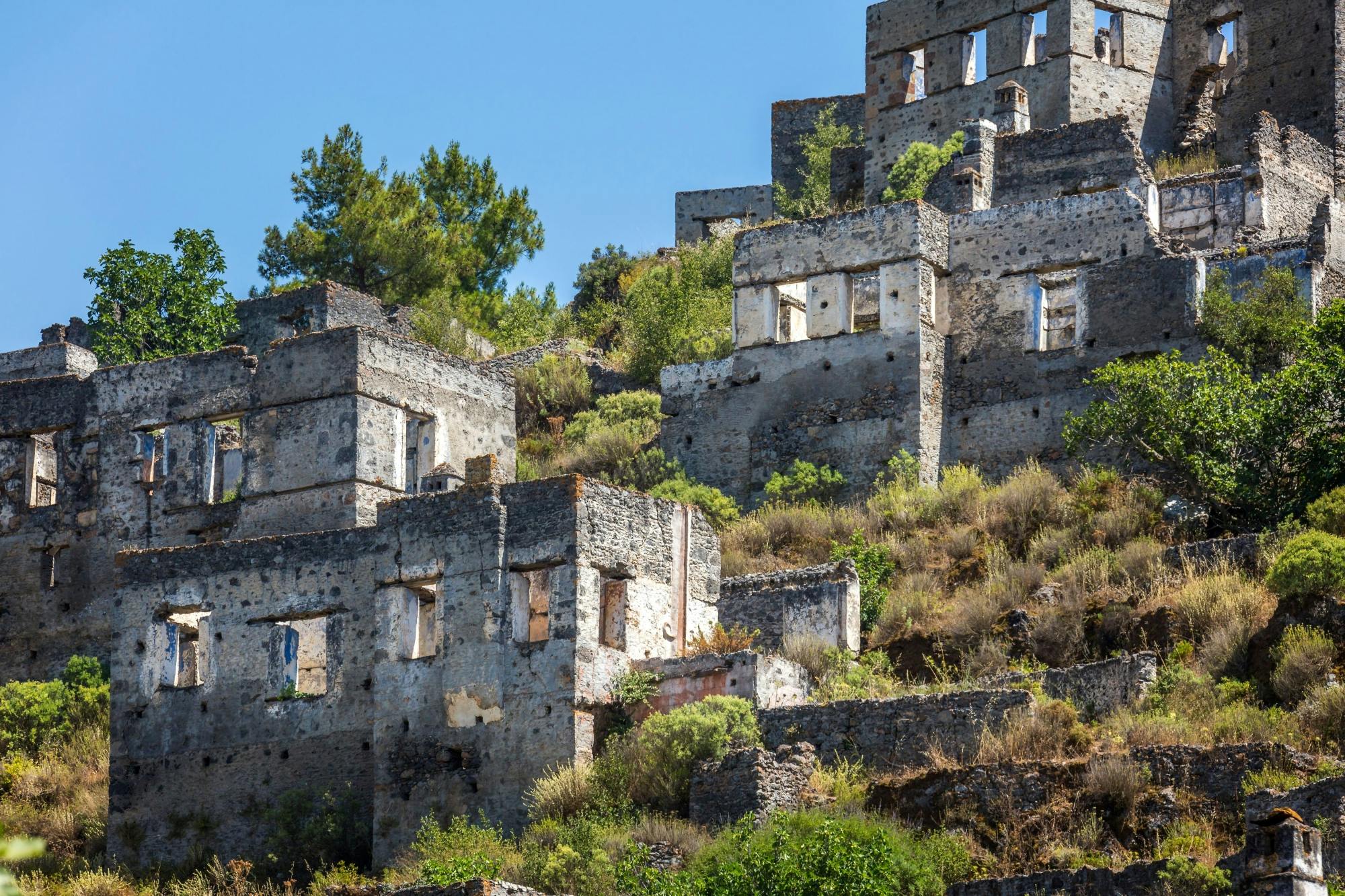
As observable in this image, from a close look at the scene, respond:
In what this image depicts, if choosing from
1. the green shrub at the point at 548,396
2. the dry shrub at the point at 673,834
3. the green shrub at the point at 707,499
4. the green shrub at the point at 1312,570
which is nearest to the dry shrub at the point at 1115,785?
the dry shrub at the point at 673,834

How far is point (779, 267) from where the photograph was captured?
3797 centimetres

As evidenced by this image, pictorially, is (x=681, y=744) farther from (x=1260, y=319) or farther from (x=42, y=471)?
(x=42, y=471)

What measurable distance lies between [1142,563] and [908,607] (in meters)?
3.01

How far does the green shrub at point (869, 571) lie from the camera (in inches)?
1223

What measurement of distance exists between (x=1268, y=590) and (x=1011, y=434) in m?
9.44

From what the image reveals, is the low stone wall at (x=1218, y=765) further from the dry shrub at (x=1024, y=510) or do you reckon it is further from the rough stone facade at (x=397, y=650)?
the dry shrub at (x=1024, y=510)

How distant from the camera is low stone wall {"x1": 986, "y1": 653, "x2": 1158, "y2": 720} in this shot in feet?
84.5

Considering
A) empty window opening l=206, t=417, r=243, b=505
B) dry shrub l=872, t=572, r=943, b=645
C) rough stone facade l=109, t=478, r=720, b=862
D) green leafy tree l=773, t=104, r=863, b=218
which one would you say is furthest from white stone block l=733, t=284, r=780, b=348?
green leafy tree l=773, t=104, r=863, b=218

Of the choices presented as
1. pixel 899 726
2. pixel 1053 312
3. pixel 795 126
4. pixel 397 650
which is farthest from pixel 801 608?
pixel 795 126

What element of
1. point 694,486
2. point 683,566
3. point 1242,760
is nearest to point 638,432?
point 694,486

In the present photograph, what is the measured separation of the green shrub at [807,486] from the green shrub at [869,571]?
2.69m

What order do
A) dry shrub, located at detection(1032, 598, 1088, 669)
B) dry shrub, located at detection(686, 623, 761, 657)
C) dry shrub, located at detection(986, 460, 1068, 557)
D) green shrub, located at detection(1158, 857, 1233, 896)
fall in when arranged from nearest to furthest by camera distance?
1. green shrub, located at detection(1158, 857, 1233, 896)
2. dry shrub, located at detection(686, 623, 761, 657)
3. dry shrub, located at detection(1032, 598, 1088, 669)
4. dry shrub, located at detection(986, 460, 1068, 557)

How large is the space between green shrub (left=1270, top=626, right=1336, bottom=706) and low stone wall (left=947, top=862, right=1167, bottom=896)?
519 cm

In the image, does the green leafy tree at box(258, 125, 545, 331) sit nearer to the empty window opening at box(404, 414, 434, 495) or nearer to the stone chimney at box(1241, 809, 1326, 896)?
the empty window opening at box(404, 414, 434, 495)
